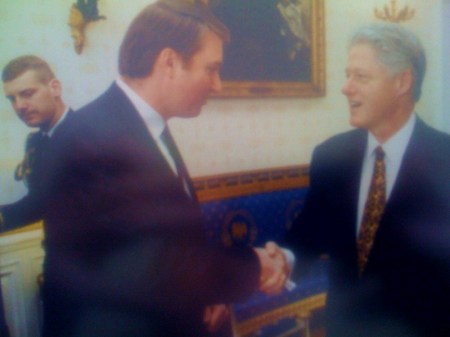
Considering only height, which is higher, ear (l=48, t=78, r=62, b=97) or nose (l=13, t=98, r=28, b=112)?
ear (l=48, t=78, r=62, b=97)

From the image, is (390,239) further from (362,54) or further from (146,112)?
(146,112)

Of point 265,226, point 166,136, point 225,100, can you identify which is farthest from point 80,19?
point 265,226

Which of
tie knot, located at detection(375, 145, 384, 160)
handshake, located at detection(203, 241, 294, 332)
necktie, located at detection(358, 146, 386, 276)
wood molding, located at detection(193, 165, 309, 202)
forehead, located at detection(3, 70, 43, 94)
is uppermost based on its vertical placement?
forehead, located at detection(3, 70, 43, 94)

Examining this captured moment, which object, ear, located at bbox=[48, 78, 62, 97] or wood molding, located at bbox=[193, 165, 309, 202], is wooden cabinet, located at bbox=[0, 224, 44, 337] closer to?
ear, located at bbox=[48, 78, 62, 97]

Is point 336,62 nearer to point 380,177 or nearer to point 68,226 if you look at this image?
point 380,177

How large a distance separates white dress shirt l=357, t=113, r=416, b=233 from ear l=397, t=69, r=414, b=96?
108 millimetres

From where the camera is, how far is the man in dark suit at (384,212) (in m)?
1.77

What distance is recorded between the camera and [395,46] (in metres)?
1.70

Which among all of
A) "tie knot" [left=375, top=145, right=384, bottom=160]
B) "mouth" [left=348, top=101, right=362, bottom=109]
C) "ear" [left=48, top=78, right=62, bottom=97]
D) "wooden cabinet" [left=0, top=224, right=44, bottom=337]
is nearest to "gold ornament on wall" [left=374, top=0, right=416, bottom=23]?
"mouth" [left=348, top=101, right=362, bottom=109]

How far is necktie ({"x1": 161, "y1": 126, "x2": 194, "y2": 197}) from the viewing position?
1.53 m

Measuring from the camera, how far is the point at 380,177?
1.79 meters

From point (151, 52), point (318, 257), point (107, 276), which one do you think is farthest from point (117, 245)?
point (318, 257)

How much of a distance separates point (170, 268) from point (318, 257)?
2.05 feet

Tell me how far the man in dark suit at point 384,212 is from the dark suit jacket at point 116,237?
53 cm
